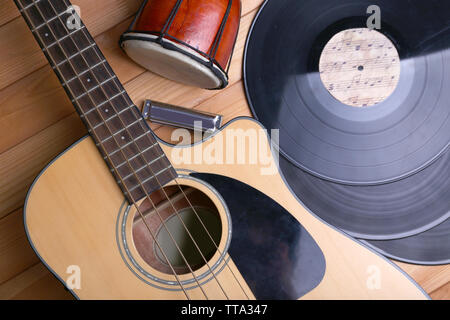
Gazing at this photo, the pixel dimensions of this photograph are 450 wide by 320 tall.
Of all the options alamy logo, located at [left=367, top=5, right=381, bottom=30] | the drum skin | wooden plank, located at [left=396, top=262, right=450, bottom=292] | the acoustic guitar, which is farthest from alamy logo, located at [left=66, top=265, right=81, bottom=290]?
alamy logo, located at [left=367, top=5, right=381, bottom=30]

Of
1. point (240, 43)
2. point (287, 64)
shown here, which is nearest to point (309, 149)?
point (287, 64)

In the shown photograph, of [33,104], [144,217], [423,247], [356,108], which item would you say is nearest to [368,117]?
[356,108]

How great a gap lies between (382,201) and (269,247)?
374mm

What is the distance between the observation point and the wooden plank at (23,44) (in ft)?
3.13

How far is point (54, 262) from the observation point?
74 cm

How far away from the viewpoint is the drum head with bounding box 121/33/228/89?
0.77 metres

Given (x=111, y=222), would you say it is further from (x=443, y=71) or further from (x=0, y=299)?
(x=443, y=71)

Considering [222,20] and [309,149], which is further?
[309,149]

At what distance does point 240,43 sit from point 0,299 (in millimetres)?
882

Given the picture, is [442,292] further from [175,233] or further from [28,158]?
[28,158]

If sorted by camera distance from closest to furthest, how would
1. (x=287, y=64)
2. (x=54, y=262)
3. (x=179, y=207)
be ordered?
(x=54, y=262) → (x=179, y=207) → (x=287, y=64)

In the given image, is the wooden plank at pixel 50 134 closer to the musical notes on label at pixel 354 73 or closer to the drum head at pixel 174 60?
the drum head at pixel 174 60

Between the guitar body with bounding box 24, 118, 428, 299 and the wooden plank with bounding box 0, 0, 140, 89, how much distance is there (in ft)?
1.13

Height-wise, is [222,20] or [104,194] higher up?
[222,20]
